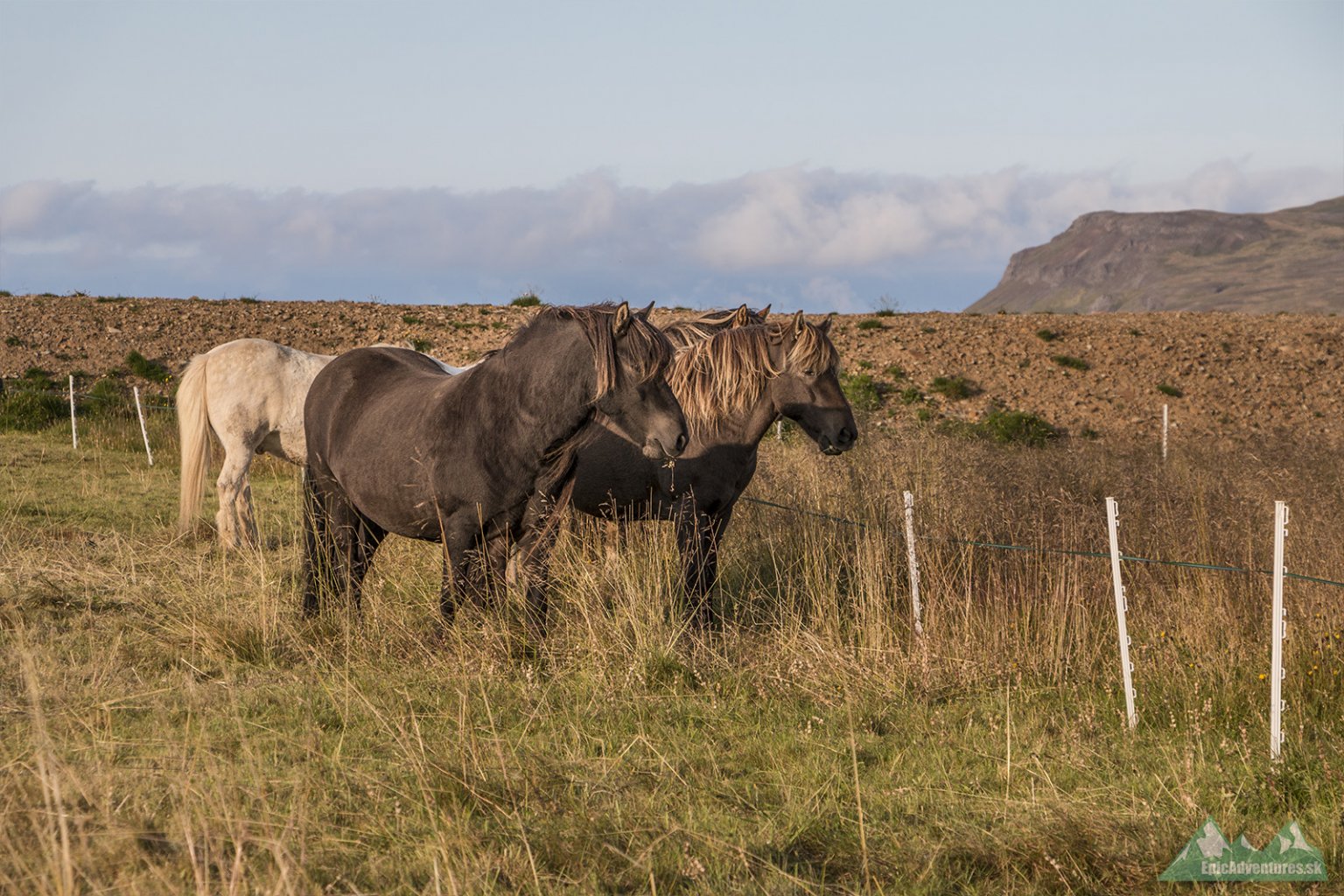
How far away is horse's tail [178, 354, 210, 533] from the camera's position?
10.5 meters

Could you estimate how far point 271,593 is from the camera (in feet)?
23.2

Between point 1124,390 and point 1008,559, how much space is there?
18.8 metres

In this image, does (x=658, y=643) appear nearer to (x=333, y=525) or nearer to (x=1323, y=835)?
(x=333, y=525)

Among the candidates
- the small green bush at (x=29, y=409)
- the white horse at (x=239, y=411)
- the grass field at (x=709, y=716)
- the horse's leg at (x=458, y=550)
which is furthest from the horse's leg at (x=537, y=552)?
the small green bush at (x=29, y=409)

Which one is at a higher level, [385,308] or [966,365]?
[385,308]

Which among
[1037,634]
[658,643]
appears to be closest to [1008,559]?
[1037,634]

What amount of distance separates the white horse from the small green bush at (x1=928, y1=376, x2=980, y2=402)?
15.2 m

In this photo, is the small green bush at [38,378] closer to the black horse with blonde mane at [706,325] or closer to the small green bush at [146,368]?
the small green bush at [146,368]

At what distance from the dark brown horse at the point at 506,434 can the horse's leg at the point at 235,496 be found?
14.9 feet

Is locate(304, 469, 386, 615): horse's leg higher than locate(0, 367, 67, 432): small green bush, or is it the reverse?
locate(0, 367, 67, 432): small green bush

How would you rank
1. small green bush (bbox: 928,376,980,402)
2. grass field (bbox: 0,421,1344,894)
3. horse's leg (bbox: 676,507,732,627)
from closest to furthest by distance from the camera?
grass field (bbox: 0,421,1344,894) → horse's leg (bbox: 676,507,732,627) → small green bush (bbox: 928,376,980,402)

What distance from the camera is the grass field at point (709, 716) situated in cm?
354

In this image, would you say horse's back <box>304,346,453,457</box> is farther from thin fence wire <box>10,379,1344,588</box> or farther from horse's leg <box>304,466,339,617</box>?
thin fence wire <box>10,379,1344,588</box>

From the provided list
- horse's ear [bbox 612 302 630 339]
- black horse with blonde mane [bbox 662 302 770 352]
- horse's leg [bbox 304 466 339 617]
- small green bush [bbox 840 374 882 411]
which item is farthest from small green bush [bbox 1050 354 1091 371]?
horse's ear [bbox 612 302 630 339]
